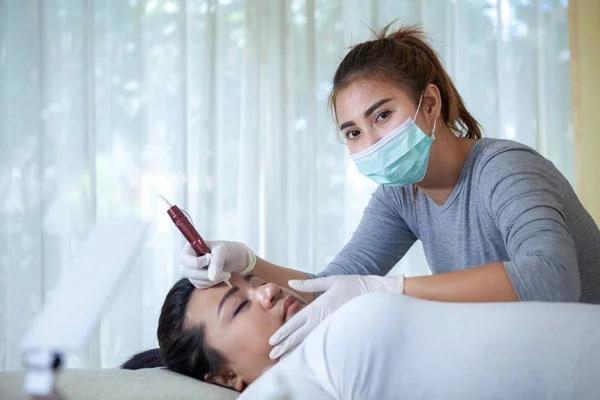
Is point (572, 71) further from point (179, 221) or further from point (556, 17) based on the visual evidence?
point (179, 221)

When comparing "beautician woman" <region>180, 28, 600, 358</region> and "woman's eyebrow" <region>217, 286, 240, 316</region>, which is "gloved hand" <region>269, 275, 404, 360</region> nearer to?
A: "beautician woman" <region>180, 28, 600, 358</region>

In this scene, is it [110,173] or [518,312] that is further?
[110,173]

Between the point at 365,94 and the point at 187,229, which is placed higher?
the point at 365,94

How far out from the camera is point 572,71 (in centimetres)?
304

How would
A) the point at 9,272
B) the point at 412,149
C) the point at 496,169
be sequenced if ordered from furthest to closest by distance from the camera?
the point at 9,272 → the point at 412,149 → the point at 496,169

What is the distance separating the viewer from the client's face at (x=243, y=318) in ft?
4.21

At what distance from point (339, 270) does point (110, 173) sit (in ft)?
4.78

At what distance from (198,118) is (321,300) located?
1811 mm

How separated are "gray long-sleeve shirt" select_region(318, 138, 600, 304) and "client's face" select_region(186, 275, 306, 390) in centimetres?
40

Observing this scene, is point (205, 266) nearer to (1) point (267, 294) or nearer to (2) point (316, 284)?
(1) point (267, 294)

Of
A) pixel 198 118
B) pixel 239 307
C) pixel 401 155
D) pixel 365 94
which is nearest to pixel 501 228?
pixel 401 155

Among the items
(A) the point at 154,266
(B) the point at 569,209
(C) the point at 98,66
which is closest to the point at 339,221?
(A) the point at 154,266

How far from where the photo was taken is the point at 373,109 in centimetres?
151

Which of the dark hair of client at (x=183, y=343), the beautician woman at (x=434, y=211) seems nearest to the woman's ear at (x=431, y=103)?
the beautician woman at (x=434, y=211)
